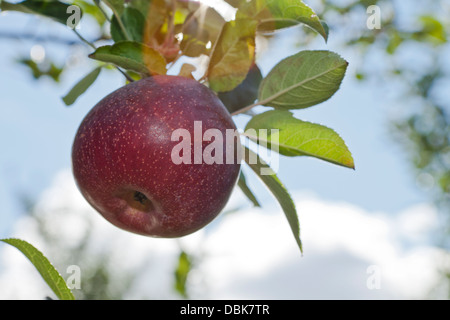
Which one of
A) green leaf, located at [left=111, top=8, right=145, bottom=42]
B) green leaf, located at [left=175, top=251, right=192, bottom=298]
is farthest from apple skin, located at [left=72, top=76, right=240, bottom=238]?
green leaf, located at [left=175, top=251, right=192, bottom=298]

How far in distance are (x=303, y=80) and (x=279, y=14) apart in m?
0.12

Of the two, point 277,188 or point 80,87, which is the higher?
point 80,87

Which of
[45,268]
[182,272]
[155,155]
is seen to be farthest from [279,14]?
[182,272]

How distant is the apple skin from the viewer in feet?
2.58

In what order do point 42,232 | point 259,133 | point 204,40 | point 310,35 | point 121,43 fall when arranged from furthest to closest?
1. point 42,232
2. point 310,35
3. point 204,40
4. point 259,133
5. point 121,43

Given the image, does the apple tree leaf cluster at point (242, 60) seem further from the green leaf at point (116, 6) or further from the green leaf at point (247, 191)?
the green leaf at point (247, 191)

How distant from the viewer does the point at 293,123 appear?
2.70ft

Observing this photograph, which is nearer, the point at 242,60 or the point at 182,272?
the point at 242,60

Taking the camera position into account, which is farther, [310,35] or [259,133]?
[310,35]

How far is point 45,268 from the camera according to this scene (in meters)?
0.81

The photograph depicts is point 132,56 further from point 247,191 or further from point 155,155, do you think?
point 247,191

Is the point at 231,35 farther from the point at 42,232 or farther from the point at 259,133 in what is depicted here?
the point at 42,232
